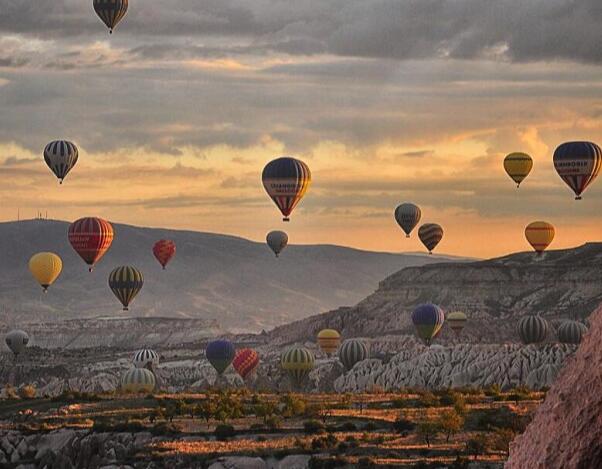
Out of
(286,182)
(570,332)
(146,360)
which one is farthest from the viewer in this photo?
(146,360)

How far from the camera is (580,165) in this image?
106 meters

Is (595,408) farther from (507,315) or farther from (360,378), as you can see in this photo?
(507,315)

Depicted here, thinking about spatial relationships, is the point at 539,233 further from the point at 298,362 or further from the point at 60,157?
the point at 60,157

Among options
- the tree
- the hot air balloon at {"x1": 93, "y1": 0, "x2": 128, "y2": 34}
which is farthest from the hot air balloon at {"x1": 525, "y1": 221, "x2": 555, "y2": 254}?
the tree

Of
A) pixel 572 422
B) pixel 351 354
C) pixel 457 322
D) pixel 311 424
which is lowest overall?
pixel 572 422

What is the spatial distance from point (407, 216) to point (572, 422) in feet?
457

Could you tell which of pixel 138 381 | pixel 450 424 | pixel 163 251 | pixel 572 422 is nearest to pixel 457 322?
pixel 163 251

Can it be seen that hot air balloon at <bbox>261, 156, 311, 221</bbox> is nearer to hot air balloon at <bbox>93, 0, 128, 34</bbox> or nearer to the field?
hot air balloon at <bbox>93, 0, 128, 34</bbox>

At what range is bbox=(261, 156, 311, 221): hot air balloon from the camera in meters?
105

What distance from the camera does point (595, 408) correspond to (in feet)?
37.4

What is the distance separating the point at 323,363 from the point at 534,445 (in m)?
145

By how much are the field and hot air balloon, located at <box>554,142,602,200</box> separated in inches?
917

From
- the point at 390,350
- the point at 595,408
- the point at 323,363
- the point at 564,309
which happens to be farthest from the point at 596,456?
the point at 564,309

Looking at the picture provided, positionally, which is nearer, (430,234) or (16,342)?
(430,234)
